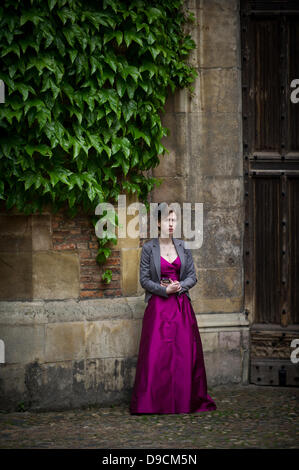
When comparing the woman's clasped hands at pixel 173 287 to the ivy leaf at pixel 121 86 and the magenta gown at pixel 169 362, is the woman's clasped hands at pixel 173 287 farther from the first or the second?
the ivy leaf at pixel 121 86

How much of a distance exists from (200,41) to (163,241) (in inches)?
86.2

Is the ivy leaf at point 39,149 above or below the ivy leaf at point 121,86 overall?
below

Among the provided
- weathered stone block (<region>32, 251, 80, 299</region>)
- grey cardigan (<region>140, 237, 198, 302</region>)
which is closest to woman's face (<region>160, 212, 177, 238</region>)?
grey cardigan (<region>140, 237, 198, 302</region>)

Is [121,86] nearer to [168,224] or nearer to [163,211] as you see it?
[163,211]

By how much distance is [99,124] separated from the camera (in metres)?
→ 5.73

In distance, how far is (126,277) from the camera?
6.09 m

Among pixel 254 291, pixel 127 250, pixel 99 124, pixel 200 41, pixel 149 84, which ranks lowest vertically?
pixel 254 291

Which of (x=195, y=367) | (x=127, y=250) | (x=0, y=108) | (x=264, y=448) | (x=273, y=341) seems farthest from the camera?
(x=273, y=341)

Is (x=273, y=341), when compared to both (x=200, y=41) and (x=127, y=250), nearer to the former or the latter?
(x=127, y=250)

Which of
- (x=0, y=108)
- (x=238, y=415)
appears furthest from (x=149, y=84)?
(x=238, y=415)

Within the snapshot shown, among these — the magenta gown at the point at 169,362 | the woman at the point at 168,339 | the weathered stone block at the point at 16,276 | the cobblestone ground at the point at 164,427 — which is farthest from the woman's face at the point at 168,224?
the cobblestone ground at the point at 164,427

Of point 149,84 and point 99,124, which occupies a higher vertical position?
point 149,84

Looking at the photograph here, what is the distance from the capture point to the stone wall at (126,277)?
5695 millimetres

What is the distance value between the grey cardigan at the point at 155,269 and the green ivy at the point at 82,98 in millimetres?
386
